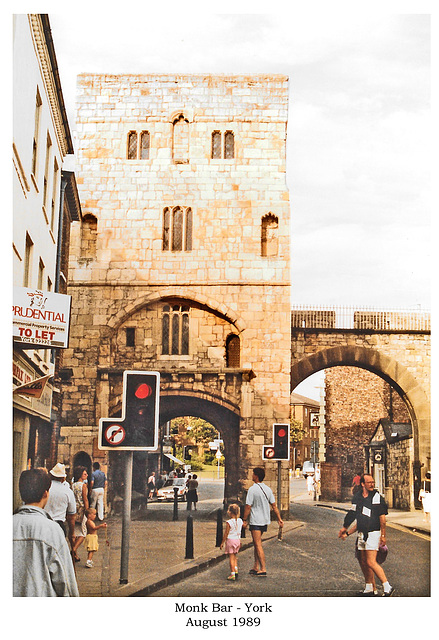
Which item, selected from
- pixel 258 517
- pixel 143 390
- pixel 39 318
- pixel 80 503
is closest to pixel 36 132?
pixel 39 318

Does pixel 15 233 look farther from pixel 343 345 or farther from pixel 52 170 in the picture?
pixel 343 345

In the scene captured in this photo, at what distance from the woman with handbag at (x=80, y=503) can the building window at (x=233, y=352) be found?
3033mm

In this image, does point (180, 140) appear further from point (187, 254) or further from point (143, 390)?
point (143, 390)

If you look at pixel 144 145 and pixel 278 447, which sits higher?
pixel 144 145

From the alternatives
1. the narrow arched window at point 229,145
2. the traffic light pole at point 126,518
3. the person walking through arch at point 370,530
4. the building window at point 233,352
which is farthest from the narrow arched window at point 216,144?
the traffic light pole at point 126,518

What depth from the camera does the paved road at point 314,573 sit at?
29.6 ft

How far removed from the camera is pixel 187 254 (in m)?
12.5

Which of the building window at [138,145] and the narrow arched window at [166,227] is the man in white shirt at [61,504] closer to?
the narrow arched window at [166,227]

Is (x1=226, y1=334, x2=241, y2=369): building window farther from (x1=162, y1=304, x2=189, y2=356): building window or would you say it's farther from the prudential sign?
the prudential sign

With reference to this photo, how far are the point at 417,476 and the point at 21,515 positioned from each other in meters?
8.22

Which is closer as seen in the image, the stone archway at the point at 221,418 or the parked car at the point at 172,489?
the parked car at the point at 172,489

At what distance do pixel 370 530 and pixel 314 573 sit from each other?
942 mm

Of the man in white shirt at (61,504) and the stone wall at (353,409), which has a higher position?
the stone wall at (353,409)

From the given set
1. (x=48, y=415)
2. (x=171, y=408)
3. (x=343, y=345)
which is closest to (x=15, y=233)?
(x=48, y=415)
